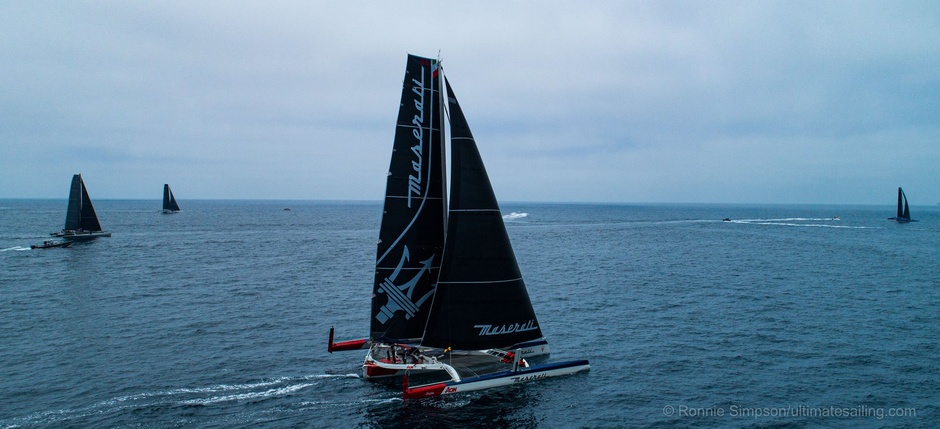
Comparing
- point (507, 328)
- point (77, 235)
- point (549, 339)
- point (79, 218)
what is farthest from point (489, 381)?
point (79, 218)

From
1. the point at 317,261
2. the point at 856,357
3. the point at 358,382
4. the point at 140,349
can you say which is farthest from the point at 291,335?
the point at 317,261

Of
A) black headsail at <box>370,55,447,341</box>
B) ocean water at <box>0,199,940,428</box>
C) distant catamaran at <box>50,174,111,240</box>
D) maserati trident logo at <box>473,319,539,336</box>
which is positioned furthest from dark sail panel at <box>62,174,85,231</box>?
maserati trident logo at <box>473,319,539,336</box>

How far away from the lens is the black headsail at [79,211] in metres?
90.7

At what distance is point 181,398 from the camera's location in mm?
23484

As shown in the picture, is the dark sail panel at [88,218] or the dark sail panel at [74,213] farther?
the dark sail panel at [88,218]

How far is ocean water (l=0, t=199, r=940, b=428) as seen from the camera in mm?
22516

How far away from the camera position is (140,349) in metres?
31.0

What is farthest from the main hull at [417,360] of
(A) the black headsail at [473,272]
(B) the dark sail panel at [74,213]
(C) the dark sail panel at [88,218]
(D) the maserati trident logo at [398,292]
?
(C) the dark sail panel at [88,218]

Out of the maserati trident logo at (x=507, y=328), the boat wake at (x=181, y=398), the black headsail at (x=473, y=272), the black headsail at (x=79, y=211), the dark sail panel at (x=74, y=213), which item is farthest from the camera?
the dark sail panel at (x=74, y=213)

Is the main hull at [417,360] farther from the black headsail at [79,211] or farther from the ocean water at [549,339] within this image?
the black headsail at [79,211]

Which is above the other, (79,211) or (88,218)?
(79,211)

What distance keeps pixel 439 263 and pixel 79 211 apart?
100m

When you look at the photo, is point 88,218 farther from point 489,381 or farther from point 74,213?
point 489,381

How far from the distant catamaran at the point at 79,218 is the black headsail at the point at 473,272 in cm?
9273
